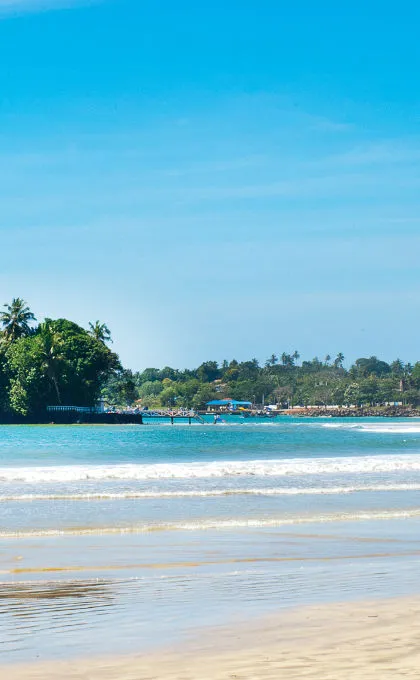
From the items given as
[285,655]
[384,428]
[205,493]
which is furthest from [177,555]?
[384,428]

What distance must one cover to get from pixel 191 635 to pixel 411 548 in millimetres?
6561

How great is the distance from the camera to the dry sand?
23.4ft

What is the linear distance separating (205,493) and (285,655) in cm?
1749

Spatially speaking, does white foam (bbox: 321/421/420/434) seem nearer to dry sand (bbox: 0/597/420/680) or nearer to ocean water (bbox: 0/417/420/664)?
ocean water (bbox: 0/417/420/664)

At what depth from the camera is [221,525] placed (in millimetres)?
17531

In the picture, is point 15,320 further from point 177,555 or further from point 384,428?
point 177,555

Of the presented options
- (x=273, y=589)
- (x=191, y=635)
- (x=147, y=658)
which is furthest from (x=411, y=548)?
(x=147, y=658)

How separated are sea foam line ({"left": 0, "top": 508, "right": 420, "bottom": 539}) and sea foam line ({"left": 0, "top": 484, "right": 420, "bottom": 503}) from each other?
5.47m

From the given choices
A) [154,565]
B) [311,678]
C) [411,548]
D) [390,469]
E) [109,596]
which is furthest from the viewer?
[390,469]

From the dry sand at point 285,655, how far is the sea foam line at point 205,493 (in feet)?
47.8

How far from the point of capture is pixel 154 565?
1279 cm

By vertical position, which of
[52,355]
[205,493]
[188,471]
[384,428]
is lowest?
[384,428]

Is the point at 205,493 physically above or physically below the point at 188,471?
below

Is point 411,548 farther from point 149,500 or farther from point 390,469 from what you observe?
point 390,469
